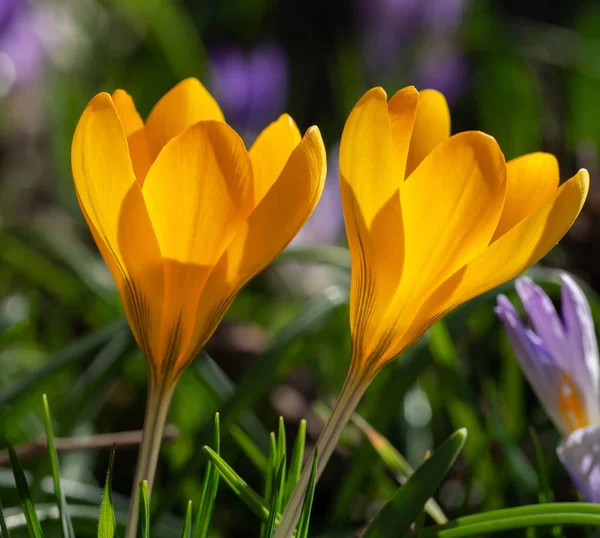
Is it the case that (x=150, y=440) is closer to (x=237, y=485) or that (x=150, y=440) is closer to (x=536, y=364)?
(x=237, y=485)

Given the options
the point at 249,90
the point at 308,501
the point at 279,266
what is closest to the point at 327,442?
the point at 308,501

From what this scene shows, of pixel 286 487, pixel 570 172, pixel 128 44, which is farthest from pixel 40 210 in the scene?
pixel 286 487

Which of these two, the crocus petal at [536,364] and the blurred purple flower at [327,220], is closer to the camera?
the crocus petal at [536,364]

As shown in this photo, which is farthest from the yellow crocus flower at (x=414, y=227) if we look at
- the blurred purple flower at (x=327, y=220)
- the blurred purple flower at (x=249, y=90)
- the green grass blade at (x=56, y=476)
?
the blurred purple flower at (x=249, y=90)

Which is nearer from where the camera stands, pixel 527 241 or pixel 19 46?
pixel 527 241

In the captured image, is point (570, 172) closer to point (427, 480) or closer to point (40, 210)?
point (427, 480)

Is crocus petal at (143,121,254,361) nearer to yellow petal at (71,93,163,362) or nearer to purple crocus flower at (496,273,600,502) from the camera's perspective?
yellow petal at (71,93,163,362)

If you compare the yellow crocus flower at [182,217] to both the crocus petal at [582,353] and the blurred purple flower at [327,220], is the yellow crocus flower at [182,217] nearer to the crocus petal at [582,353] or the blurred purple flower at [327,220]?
the crocus petal at [582,353]
